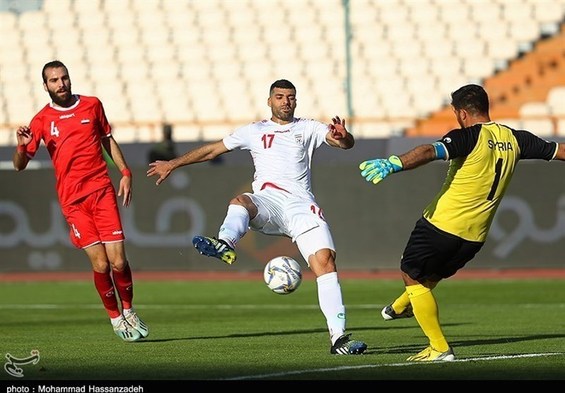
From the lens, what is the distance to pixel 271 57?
3039 centimetres

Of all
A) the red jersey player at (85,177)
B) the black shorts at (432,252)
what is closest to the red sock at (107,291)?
the red jersey player at (85,177)

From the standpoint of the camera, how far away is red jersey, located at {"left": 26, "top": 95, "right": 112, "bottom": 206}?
40.0ft

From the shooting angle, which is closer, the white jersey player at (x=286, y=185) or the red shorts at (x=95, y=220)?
the white jersey player at (x=286, y=185)

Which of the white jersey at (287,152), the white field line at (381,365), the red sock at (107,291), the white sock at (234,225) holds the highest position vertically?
the white jersey at (287,152)

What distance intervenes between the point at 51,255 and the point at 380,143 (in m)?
6.07

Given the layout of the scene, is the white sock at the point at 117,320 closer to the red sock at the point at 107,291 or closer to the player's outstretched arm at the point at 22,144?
the red sock at the point at 107,291

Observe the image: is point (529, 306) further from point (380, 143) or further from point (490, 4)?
point (490, 4)

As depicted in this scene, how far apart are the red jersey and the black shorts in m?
3.45

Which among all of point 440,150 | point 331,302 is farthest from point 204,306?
point 440,150

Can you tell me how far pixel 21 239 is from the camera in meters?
22.7

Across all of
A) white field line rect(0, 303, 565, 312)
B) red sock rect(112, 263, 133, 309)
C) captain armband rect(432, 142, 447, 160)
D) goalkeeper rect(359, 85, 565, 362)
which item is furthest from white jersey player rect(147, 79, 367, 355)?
white field line rect(0, 303, 565, 312)

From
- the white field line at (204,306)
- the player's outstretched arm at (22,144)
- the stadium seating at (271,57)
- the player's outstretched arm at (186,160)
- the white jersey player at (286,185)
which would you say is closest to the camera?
the white jersey player at (286,185)

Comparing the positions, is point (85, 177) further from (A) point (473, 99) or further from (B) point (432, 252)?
(A) point (473, 99)

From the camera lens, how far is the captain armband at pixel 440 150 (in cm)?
932
